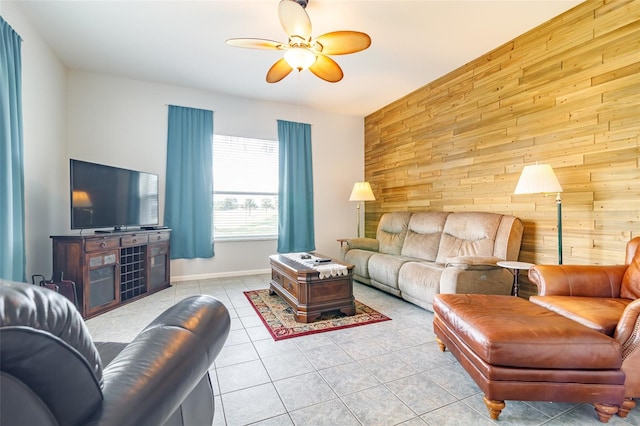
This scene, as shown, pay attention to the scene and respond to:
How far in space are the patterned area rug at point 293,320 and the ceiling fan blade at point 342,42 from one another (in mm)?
2395

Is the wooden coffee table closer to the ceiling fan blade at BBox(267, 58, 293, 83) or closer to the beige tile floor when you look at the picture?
the beige tile floor

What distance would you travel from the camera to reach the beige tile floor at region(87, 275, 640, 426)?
151 centimetres

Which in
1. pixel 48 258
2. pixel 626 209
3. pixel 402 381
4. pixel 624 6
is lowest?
pixel 402 381

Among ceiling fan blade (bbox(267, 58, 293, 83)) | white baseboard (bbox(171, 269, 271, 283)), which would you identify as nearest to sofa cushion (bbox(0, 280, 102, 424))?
ceiling fan blade (bbox(267, 58, 293, 83))

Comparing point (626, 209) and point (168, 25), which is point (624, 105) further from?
point (168, 25)

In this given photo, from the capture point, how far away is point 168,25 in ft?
9.19

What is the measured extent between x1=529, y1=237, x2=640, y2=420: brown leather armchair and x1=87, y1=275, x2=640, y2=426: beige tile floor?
17.7 inches

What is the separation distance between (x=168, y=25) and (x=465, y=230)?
3.70 m

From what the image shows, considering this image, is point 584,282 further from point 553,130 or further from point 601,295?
point 553,130

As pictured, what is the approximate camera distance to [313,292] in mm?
2779

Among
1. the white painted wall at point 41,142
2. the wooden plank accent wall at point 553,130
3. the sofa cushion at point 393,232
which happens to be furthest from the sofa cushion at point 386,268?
the white painted wall at point 41,142

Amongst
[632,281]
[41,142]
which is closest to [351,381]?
[632,281]

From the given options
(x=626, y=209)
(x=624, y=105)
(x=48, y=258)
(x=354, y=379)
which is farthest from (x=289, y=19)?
(x=48, y=258)

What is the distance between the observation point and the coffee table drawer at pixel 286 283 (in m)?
2.89
